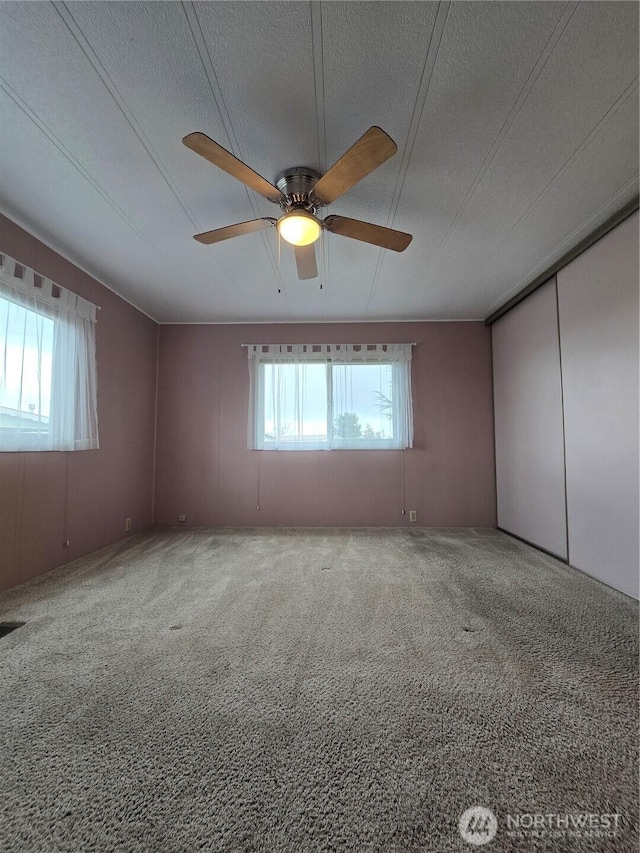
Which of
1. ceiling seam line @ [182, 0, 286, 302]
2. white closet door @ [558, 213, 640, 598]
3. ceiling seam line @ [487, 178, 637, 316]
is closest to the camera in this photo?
ceiling seam line @ [182, 0, 286, 302]

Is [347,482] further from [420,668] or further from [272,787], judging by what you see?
[272,787]

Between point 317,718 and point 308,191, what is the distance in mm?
2337

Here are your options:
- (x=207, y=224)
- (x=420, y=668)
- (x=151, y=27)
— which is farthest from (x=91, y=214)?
(x=420, y=668)

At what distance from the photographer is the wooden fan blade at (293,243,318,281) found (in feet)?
6.97

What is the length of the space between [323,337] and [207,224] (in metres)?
2.05

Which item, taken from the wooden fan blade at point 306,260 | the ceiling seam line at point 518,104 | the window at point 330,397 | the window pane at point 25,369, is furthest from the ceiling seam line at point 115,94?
the window at point 330,397

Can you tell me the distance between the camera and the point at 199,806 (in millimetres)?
915

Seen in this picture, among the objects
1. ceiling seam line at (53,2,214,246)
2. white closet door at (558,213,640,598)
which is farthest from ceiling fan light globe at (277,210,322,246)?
white closet door at (558,213,640,598)

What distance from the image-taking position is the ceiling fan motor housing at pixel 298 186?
6.12 ft

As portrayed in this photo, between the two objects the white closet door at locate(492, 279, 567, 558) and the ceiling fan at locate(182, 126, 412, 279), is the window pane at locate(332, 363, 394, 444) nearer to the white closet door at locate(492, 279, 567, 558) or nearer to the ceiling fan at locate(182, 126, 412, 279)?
the white closet door at locate(492, 279, 567, 558)

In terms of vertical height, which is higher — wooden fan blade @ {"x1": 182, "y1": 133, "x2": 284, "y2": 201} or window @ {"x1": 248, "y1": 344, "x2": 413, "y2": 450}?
wooden fan blade @ {"x1": 182, "y1": 133, "x2": 284, "y2": 201}

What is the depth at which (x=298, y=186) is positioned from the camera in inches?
75.3

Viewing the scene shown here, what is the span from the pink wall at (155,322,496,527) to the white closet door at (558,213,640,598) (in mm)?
1350

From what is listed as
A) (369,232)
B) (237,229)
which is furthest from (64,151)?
(369,232)
